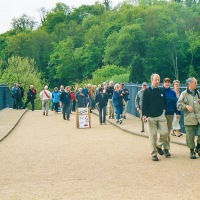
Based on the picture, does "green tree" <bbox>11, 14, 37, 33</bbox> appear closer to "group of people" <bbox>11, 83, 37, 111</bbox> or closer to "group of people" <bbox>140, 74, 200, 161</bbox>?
"group of people" <bbox>11, 83, 37, 111</bbox>

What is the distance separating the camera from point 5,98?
122 ft

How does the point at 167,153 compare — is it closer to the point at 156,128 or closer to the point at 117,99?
the point at 156,128

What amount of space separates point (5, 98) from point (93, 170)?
2798 cm

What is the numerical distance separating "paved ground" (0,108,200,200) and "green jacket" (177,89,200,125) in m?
0.84

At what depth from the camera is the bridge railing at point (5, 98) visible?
35.5 m

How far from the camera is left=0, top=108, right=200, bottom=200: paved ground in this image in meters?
7.95

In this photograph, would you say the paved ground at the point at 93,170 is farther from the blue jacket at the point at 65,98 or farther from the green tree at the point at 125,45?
the green tree at the point at 125,45

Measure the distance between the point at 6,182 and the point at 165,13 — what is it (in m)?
80.2

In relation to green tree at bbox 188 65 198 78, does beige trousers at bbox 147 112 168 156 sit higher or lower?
lower

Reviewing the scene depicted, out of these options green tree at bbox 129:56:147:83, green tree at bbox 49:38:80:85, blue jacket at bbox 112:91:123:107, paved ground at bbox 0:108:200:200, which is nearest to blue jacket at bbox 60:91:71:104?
blue jacket at bbox 112:91:123:107

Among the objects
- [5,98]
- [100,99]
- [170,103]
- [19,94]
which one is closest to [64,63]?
[5,98]

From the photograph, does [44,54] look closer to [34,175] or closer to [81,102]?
[81,102]

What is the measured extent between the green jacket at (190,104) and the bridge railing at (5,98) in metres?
25.3

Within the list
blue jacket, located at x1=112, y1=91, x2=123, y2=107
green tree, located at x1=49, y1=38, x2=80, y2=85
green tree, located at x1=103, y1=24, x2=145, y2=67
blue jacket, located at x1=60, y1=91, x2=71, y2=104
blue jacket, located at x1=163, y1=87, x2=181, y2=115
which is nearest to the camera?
blue jacket, located at x1=163, y1=87, x2=181, y2=115
